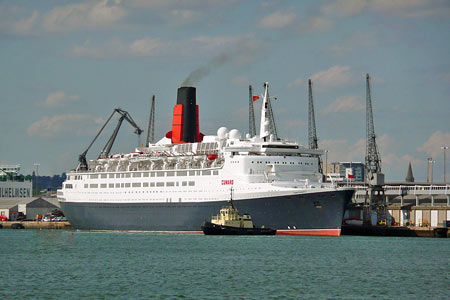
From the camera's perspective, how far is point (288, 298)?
3891cm

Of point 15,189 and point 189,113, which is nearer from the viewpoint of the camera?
point 189,113

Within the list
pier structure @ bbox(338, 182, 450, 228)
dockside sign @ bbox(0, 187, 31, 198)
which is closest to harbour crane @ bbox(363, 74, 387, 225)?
pier structure @ bbox(338, 182, 450, 228)

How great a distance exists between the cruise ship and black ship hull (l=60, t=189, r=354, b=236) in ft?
0.28

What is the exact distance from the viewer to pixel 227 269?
161 ft

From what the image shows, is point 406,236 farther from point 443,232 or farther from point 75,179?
point 75,179

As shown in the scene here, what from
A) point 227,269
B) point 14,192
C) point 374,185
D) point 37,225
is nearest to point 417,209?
point 374,185

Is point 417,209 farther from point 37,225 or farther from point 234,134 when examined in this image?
point 37,225

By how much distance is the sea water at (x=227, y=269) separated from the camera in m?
40.5

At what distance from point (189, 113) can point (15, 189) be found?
72.6m

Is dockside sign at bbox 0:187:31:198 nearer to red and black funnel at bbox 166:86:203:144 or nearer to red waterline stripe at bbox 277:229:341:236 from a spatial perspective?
red and black funnel at bbox 166:86:203:144

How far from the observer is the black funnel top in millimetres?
90312

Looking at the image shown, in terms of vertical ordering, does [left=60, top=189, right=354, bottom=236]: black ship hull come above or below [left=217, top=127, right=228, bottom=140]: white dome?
below

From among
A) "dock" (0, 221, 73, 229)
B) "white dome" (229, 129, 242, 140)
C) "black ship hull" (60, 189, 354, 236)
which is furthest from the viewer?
"dock" (0, 221, 73, 229)

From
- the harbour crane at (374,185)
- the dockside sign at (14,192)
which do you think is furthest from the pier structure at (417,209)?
the dockside sign at (14,192)
